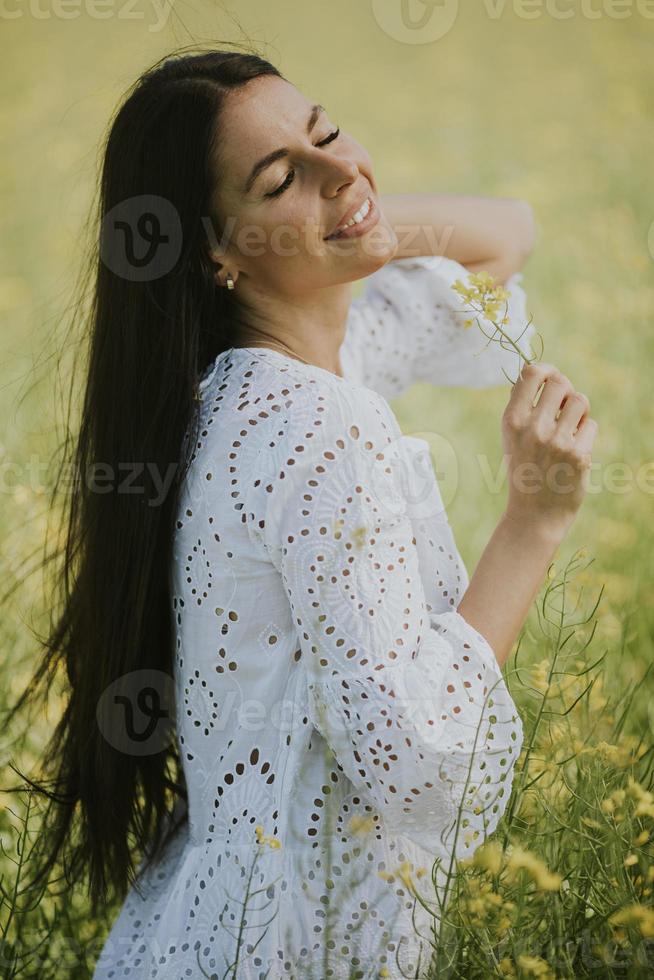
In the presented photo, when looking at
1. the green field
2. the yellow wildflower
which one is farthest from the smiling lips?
the yellow wildflower

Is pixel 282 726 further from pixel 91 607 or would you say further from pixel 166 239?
pixel 166 239

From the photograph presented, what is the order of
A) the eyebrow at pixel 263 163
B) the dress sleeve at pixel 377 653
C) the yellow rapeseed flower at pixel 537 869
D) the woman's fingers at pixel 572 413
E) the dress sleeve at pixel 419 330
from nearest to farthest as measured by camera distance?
1. the yellow rapeseed flower at pixel 537 869
2. the dress sleeve at pixel 377 653
3. the woman's fingers at pixel 572 413
4. the eyebrow at pixel 263 163
5. the dress sleeve at pixel 419 330

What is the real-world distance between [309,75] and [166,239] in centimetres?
460

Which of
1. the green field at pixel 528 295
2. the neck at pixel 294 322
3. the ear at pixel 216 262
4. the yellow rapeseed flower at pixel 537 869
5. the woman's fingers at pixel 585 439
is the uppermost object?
the ear at pixel 216 262

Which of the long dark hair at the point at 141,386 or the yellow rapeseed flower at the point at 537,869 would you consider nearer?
the yellow rapeseed flower at the point at 537,869

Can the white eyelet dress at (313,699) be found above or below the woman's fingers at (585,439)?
below

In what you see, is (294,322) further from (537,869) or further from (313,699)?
(537,869)

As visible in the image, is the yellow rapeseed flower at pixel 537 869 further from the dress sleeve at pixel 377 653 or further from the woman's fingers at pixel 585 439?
the woman's fingers at pixel 585 439

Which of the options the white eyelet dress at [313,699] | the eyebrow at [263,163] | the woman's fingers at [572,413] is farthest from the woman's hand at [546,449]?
the eyebrow at [263,163]

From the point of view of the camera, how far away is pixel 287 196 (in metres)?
1.35

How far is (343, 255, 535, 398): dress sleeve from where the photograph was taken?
1738 millimetres

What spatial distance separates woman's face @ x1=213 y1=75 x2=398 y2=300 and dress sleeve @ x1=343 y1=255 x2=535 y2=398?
0.32 meters

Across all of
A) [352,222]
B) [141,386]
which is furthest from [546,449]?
[141,386]

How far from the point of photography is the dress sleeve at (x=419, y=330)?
1738 millimetres
